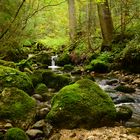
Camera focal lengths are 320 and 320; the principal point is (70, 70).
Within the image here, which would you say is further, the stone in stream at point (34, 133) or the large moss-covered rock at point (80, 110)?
the large moss-covered rock at point (80, 110)

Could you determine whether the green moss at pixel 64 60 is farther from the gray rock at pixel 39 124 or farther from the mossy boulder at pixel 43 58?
the gray rock at pixel 39 124

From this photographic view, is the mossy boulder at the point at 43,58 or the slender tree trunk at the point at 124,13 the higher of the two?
the slender tree trunk at the point at 124,13

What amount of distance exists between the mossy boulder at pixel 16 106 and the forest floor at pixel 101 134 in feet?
2.59

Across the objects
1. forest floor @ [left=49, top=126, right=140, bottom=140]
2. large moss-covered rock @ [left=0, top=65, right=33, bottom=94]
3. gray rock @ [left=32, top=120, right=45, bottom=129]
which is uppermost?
large moss-covered rock @ [left=0, top=65, right=33, bottom=94]

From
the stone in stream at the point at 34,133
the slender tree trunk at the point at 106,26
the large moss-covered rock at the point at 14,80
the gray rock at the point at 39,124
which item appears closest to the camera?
the stone in stream at the point at 34,133

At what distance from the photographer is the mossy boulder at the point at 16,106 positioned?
614 cm

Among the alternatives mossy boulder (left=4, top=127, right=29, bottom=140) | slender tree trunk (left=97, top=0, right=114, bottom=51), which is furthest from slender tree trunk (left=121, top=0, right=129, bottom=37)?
mossy boulder (left=4, top=127, right=29, bottom=140)

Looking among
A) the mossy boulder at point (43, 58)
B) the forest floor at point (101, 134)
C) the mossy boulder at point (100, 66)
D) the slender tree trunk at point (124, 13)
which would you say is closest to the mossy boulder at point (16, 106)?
the forest floor at point (101, 134)

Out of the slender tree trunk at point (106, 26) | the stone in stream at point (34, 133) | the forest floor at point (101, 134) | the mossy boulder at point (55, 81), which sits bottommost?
the forest floor at point (101, 134)

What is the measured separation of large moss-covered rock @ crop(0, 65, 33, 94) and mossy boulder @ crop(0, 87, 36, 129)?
210cm

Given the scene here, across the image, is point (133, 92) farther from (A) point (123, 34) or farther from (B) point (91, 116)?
(A) point (123, 34)

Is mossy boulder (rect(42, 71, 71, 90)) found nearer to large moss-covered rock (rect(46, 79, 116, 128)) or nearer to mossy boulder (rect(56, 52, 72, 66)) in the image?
large moss-covered rock (rect(46, 79, 116, 128))

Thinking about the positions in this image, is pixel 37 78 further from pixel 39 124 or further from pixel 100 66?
pixel 39 124

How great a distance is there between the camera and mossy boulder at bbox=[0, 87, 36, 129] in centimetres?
614
